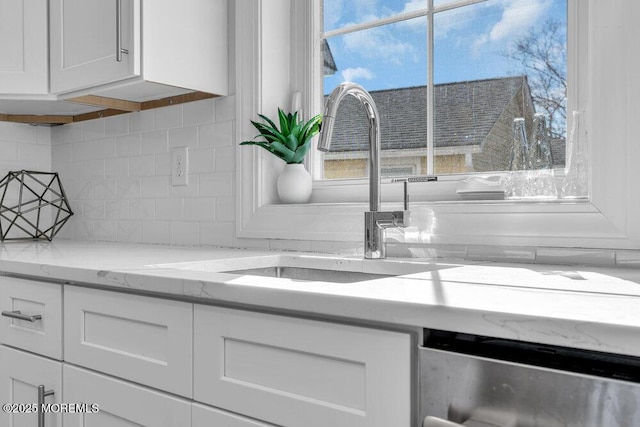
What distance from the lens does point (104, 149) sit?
7.61 ft

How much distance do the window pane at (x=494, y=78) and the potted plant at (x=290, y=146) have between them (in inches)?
15.5

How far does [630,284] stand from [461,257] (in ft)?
1.62

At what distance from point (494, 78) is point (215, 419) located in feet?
3.61

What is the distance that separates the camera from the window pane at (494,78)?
→ 143 cm

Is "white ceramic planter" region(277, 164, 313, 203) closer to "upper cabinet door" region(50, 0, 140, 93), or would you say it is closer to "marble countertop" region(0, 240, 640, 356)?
"marble countertop" region(0, 240, 640, 356)

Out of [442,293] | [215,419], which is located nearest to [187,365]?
[215,419]

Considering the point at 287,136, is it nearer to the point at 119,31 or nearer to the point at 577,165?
→ the point at 119,31

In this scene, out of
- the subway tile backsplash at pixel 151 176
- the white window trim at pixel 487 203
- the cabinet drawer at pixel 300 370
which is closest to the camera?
the cabinet drawer at pixel 300 370

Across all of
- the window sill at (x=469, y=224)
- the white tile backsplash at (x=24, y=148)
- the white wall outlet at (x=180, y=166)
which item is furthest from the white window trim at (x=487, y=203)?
the white tile backsplash at (x=24, y=148)

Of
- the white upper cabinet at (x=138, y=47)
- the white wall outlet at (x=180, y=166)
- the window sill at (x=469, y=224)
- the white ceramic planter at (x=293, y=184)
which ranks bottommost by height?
the window sill at (x=469, y=224)

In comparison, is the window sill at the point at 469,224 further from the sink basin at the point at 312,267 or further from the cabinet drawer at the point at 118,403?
the cabinet drawer at the point at 118,403

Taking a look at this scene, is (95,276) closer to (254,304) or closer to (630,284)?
(254,304)

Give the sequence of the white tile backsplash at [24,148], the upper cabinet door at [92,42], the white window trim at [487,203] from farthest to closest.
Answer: the white tile backsplash at [24,148], the upper cabinet door at [92,42], the white window trim at [487,203]

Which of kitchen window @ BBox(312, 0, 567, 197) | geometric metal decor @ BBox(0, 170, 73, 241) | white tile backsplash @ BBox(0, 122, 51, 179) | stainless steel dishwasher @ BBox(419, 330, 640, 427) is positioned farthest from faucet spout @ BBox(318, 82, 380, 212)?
white tile backsplash @ BBox(0, 122, 51, 179)
